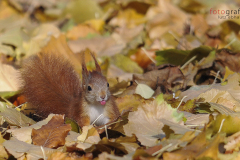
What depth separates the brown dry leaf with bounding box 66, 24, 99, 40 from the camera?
381 cm

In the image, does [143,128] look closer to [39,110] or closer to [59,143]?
[59,143]

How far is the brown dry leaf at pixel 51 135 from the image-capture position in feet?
5.34

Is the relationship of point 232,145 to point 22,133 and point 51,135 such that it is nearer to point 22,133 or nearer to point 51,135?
point 51,135

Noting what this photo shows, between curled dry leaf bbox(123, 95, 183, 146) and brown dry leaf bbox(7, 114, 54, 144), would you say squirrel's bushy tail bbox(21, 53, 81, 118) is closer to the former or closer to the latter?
brown dry leaf bbox(7, 114, 54, 144)

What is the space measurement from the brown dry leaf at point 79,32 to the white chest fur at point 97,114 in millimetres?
1968

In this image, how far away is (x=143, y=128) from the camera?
158cm

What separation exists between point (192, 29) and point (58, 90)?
1.93 metres

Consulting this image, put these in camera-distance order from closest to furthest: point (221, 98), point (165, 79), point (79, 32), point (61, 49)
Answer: point (221, 98), point (165, 79), point (61, 49), point (79, 32)

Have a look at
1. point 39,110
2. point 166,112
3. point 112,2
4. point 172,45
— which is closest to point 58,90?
point 39,110

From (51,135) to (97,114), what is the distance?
0.38 metres

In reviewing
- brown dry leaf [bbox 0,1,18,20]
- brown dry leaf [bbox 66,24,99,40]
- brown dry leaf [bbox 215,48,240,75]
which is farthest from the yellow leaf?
brown dry leaf [bbox 0,1,18,20]

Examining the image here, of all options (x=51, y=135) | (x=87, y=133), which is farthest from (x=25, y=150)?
(x=87, y=133)

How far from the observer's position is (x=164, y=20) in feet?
12.4

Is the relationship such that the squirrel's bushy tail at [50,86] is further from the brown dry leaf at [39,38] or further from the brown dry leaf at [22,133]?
the brown dry leaf at [39,38]
